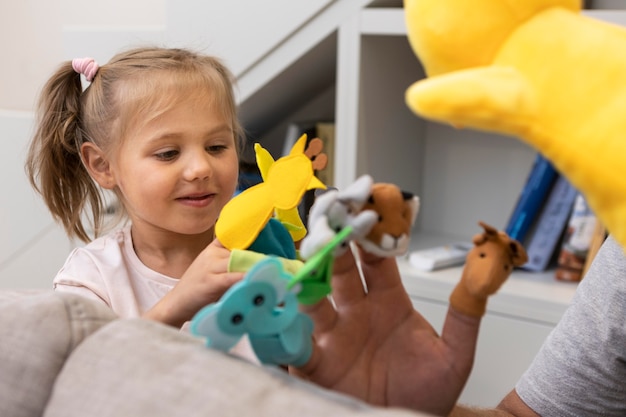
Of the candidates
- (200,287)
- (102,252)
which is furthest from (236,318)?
(102,252)

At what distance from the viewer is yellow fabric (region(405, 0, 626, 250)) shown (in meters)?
0.45

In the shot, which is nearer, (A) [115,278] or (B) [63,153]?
(A) [115,278]

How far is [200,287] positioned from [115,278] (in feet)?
0.95

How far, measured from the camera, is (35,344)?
1.82 ft

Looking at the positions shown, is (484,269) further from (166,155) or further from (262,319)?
(166,155)

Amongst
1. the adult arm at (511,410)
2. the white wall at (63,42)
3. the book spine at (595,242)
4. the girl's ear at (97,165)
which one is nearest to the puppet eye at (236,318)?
the adult arm at (511,410)

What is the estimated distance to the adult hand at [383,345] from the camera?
21.0 inches

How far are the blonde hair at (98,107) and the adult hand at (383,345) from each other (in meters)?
Answer: 0.54

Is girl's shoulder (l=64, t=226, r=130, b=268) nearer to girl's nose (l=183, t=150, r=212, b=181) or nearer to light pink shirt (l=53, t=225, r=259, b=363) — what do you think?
light pink shirt (l=53, t=225, r=259, b=363)

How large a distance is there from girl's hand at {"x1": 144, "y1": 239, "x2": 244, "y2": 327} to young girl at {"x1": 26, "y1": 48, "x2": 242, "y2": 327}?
134mm

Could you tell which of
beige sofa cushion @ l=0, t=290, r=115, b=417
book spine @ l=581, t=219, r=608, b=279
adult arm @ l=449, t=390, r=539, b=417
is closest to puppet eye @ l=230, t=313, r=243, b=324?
beige sofa cushion @ l=0, t=290, r=115, b=417

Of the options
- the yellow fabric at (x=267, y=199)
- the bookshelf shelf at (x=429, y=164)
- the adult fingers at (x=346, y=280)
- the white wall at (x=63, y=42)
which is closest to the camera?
the adult fingers at (x=346, y=280)

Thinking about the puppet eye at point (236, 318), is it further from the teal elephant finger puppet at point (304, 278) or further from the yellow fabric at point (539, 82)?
the yellow fabric at point (539, 82)

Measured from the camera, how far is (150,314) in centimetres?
84
